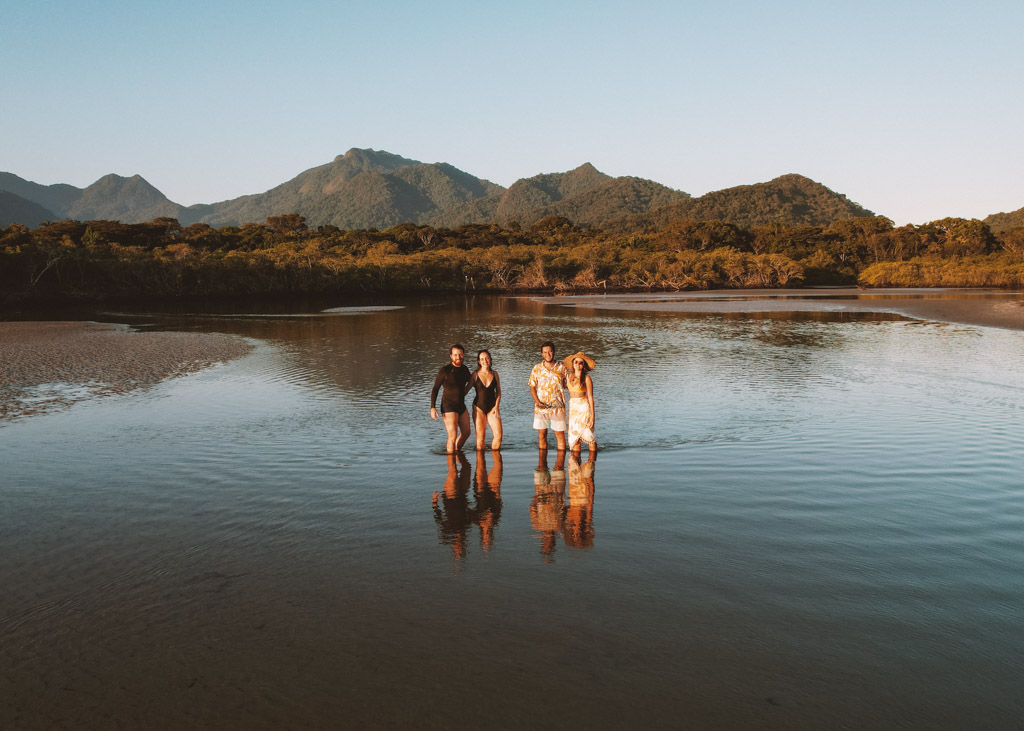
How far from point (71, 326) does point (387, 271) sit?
60465mm

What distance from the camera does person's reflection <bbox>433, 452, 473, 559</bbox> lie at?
283 inches

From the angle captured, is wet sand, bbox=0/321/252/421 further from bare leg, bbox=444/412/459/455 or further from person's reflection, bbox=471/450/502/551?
person's reflection, bbox=471/450/502/551

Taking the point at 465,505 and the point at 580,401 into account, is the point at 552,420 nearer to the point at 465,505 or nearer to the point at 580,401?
the point at 580,401

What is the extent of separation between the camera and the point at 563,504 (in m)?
8.33

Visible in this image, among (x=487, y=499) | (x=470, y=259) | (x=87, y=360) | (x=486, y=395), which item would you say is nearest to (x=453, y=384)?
(x=486, y=395)

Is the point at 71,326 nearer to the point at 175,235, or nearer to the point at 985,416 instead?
the point at 985,416

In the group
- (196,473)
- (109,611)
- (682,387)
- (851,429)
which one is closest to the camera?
(109,611)

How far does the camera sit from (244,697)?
4.45m

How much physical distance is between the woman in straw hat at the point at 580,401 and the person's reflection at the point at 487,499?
49.8 inches

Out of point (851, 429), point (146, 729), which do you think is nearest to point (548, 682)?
point (146, 729)

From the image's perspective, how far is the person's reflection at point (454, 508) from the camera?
718 cm

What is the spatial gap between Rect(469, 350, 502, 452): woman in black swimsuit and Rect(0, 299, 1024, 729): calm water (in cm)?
49

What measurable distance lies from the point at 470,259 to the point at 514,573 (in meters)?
103

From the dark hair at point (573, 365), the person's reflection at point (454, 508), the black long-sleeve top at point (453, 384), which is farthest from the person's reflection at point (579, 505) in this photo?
the black long-sleeve top at point (453, 384)
